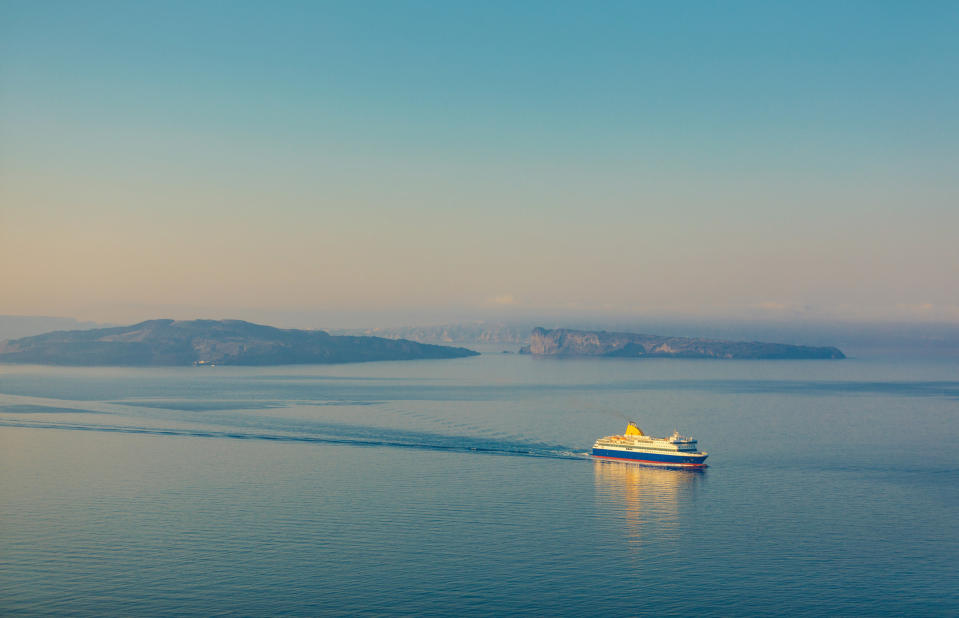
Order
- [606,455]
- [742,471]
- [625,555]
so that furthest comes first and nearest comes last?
1. [606,455]
2. [742,471]
3. [625,555]

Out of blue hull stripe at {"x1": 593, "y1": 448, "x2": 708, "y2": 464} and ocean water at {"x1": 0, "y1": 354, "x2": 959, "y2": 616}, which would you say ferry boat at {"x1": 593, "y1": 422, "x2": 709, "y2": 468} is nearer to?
blue hull stripe at {"x1": 593, "y1": 448, "x2": 708, "y2": 464}

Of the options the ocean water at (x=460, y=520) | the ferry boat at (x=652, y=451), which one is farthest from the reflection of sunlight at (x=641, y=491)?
the ferry boat at (x=652, y=451)

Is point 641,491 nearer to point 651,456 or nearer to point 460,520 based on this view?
point 651,456

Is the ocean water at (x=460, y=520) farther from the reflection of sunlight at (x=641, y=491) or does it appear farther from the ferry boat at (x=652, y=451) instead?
the ferry boat at (x=652, y=451)

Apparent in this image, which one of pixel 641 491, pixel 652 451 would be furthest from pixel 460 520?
pixel 652 451

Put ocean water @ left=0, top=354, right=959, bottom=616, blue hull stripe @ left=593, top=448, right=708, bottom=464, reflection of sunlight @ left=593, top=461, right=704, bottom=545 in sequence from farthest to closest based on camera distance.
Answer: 1. blue hull stripe @ left=593, top=448, right=708, bottom=464
2. reflection of sunlight @ left=593, top=461, right=704, bottom=545
3. ocean water @ left=0, top=354, right=959, bottom=616

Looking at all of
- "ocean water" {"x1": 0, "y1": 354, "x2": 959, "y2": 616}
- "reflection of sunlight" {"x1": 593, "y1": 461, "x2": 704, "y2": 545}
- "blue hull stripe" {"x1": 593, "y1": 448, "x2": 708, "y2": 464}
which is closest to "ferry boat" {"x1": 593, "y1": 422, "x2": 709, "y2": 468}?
"blue hull stripe" {"x1": 593, "y1": 448, "x2": 708, "y2": 464}

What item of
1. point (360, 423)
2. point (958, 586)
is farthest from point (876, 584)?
point (360, 423)

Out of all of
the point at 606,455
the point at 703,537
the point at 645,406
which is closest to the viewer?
the point at 703,537

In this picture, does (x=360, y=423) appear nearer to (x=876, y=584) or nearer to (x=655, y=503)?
(x=655, y=503)
